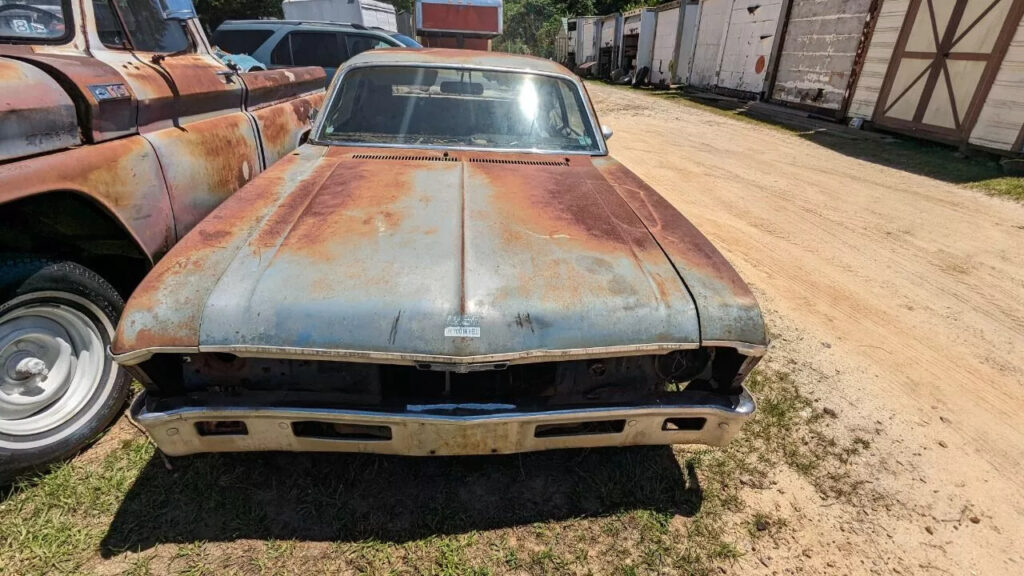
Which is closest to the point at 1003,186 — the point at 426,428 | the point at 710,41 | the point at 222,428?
the point at 426,428

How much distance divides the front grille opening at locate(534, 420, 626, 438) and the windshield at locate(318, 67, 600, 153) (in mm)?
1776

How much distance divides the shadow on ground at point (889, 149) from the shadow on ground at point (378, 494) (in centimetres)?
787

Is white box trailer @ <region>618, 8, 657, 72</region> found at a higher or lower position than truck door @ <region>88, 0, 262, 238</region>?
higher

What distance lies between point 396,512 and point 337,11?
1461cm

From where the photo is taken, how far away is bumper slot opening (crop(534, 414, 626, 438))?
182 cm

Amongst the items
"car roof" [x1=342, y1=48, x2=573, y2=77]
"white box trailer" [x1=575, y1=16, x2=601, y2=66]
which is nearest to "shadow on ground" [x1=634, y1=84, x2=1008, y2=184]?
"car roof" [x1=342, y1=48, x2=573, y2=77]

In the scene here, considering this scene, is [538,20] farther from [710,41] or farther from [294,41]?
[294,41]

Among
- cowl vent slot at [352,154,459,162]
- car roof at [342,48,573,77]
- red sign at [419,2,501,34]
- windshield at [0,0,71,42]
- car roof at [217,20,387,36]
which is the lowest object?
cowl vent slot at [352,154,459,162]

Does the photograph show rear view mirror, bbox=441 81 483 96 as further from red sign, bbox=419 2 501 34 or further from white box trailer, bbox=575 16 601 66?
white box trailer, bbox=575 16 601 66

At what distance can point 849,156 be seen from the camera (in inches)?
333

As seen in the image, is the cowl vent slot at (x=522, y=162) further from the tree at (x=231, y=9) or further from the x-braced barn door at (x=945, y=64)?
the tree at (x=231, y=9)

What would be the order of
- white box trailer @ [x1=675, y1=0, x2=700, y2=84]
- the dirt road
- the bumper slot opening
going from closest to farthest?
the bumper slot opening
the dirt road
white box trailer @ [x1=675, y1=0, x2=700, y2=84]

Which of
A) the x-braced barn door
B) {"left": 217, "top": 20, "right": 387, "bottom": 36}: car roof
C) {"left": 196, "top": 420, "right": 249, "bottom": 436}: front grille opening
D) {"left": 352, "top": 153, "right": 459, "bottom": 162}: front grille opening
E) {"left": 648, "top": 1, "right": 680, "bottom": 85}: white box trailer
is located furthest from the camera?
{"left": 648, "top": 1, "right": 680, "bottom": 85}: white box trailer

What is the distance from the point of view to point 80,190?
2102 millimetres
